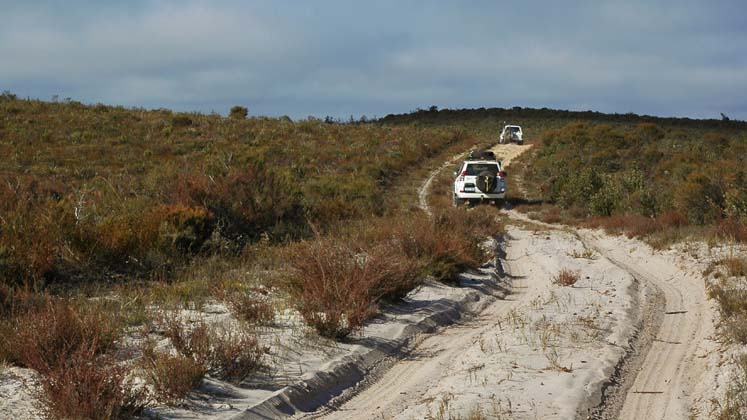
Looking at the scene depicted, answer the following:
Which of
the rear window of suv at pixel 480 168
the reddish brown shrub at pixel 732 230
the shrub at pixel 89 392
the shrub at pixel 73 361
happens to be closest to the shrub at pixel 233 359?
the shrub at pixel 73 361

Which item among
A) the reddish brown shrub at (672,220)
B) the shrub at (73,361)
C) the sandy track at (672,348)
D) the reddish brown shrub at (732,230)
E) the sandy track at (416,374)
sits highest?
the reddish brown shrub at (732,230)

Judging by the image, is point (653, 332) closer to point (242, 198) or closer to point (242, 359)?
point (242, 359)

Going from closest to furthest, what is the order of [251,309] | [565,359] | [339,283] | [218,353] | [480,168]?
[218,353]
[565,359]
[251,309]
[339,283]
[480,168]

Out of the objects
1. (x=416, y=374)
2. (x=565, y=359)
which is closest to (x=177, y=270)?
(x=416, y=374)

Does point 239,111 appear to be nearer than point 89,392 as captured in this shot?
No

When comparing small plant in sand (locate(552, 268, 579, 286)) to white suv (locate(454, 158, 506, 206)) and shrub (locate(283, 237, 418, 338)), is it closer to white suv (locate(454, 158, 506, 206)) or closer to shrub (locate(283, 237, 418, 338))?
shrub (locate(283, 237, 418, 338))

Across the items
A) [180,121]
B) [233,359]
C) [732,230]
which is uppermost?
[180,121]

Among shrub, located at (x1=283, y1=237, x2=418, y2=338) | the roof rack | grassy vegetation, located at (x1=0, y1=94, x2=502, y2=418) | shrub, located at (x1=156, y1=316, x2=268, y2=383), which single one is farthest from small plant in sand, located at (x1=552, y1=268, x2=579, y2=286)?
the roof rack

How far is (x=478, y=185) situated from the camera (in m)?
24.0

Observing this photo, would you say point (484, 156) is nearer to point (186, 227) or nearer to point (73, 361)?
point (186, 227)

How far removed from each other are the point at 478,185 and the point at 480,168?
92 centimetres

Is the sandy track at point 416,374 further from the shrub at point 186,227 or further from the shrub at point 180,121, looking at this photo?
the shrub at point 180,121

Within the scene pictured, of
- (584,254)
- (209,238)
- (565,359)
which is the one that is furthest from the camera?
(584,254)

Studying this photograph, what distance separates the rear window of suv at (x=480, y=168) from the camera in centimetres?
2450
